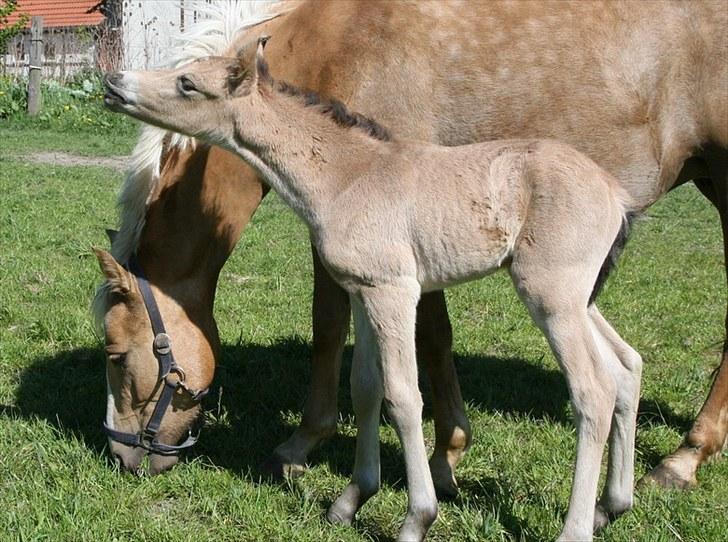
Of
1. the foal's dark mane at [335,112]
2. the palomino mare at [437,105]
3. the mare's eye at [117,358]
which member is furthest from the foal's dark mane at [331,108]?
the mare's eye at [117,358]

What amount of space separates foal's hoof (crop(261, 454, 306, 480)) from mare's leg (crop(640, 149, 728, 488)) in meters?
1.58

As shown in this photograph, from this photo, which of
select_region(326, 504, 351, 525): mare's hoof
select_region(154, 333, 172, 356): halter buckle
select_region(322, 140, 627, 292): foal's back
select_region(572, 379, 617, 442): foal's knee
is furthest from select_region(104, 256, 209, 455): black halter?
select_region(572, 379, 617, 442): foal's knee

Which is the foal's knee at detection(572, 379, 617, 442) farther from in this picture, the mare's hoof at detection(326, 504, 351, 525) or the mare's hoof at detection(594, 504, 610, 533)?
the mare's hoof at detection(326, 504, 351, 525)

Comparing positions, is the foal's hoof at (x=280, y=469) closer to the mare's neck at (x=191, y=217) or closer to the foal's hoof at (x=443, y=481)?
the foal's hoof at (x=443, y=481)

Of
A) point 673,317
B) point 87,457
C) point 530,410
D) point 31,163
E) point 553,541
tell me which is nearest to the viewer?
point 553,541

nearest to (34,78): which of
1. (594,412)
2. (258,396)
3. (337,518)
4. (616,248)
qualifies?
(258,396)

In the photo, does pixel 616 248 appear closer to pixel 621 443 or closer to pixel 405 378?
pixel 621 443

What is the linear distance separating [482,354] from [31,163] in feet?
31.7

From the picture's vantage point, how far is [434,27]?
4.18 meters

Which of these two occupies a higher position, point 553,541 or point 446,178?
point 446,178

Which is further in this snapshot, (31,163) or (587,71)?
(31,163)

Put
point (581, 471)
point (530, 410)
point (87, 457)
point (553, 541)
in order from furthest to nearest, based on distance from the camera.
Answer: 1. point (530, 410)
2. point (87, 457)
3. point (553, 541)
4. point (581, 471)

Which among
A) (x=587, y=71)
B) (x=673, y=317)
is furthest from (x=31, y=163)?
(x=587, y=71)

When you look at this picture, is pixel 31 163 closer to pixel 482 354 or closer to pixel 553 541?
pixel 482 354
